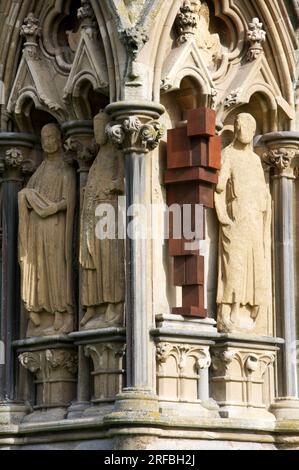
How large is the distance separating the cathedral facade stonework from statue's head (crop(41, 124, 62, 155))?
1 centimetres

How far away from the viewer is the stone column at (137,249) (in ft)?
63.8

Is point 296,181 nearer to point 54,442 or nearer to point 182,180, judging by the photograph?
point 182,180

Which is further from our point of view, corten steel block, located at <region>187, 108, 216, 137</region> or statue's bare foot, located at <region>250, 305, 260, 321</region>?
statue's bare foot, located at <region>250, 305, 260, 321</region>

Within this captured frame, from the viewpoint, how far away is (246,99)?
20.6 metres

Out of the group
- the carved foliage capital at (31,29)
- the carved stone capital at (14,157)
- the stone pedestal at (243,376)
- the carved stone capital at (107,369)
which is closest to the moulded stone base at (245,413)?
the stone pedestal at (243,376)

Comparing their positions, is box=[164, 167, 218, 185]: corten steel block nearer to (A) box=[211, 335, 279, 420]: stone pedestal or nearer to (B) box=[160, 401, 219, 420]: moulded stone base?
(A) box=[211, 335, 279, 420]: stone pedestal

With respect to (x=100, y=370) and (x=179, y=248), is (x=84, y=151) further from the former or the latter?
(x=100, y=370)

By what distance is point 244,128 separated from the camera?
67.6ft

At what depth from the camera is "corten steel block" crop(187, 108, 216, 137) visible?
20.0 meters

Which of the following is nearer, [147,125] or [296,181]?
[147,125]

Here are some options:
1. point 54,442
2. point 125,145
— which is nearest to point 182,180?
point 125,145

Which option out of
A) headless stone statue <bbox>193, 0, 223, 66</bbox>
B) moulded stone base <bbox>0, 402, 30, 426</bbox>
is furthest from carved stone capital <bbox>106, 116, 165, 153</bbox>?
moulded stone base <bbox>0, 402, 30, 426</bbox>

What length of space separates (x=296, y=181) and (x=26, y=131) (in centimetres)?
262

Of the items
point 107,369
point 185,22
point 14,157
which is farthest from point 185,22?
point 107,369
